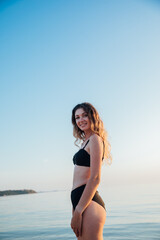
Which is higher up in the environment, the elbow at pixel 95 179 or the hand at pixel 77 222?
the elbow at pixel 95 179

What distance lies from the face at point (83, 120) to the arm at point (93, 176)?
326 mm

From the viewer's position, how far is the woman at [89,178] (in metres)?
2.07

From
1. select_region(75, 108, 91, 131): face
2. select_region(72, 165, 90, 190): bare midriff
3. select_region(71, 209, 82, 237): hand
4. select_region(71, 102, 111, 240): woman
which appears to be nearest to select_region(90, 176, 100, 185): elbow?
select_region(71, 102, 111, 240): woman

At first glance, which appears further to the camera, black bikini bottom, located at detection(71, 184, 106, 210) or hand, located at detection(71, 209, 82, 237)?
black bikini bottom, located at detection(71, 184, 106, 210)

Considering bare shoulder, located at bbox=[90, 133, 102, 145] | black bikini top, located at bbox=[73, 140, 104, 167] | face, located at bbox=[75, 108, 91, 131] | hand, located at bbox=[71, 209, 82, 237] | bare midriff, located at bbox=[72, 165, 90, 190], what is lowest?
hand, located at bbox=[71, 209, 82, 237]

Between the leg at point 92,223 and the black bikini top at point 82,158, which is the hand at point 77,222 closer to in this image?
the leg at point 92,223

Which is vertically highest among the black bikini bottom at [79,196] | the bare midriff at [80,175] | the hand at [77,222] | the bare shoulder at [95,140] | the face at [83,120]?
the face at [83,120]

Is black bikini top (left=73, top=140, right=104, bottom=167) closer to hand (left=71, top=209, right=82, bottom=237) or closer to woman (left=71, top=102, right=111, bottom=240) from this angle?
woman (left=71, top=102, right=111, bottom=240)

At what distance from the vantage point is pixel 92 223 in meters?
2.04

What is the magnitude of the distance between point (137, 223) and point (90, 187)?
7.58m

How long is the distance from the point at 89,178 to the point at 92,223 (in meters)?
0.40

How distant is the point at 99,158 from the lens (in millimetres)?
2232

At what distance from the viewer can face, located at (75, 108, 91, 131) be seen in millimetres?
2621

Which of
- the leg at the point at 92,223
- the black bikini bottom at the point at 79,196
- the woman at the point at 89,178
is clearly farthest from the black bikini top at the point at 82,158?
the leg at the point at 92,223
